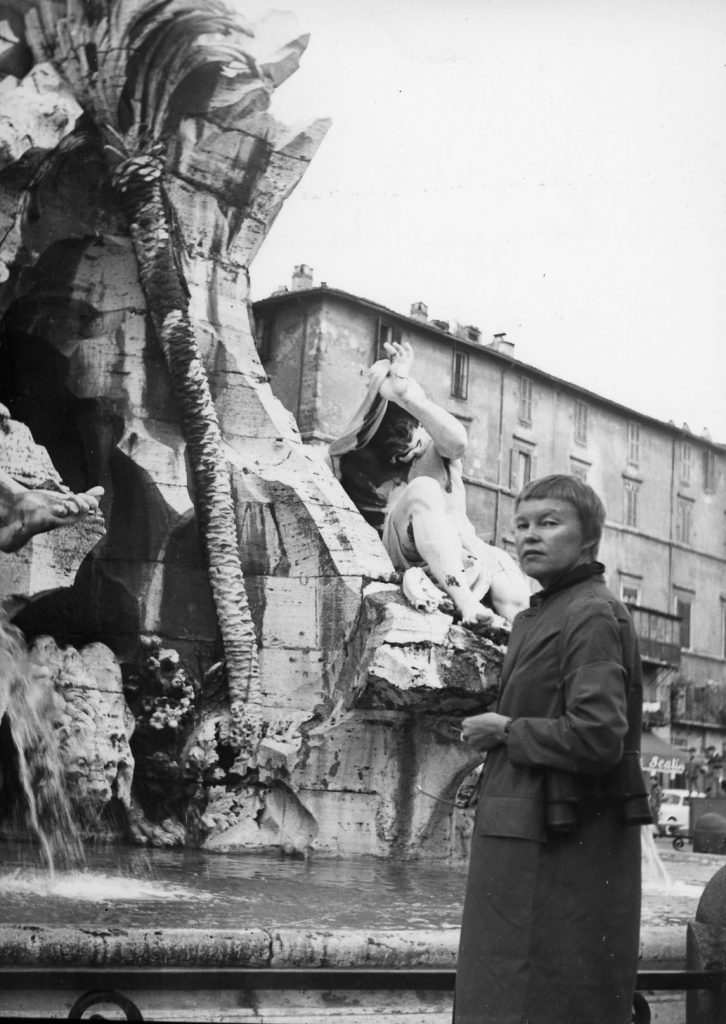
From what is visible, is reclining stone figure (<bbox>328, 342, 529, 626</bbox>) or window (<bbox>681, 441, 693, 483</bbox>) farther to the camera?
window (<bbox>681, 441, 693, 483</bbox>)

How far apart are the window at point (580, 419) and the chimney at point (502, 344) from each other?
52 centimetres

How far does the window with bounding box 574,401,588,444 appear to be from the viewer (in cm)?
796

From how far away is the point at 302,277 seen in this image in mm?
7367

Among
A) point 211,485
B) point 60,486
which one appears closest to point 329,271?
point 211,485

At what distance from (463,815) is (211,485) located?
6.47 ft

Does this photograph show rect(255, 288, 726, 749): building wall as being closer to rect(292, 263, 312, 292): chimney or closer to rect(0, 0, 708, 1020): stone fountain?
rect(292, 263, 312, 292): chimney

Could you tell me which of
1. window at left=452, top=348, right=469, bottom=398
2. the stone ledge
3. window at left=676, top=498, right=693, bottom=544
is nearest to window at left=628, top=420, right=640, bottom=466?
window at left=676, top=498, right=693, bottom=544

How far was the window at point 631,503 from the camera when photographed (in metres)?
8.46

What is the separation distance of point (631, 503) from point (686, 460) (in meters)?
0.47

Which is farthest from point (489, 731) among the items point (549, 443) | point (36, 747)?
point (549, 443)

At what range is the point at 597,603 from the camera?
9.70ft

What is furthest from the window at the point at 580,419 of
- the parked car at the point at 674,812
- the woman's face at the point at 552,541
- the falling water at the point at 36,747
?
→ the parked car at the point at 674,812

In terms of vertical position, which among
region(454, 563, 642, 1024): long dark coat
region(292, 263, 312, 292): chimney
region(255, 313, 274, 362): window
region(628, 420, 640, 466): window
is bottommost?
region(454, 563, 642, 1024): long dark coat

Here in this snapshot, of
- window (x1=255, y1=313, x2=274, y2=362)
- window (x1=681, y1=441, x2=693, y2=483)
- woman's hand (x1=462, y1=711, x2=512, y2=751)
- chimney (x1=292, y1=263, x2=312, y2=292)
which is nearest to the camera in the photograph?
woman's hand (x1=462, y1=711, x2=512, y2=751)
